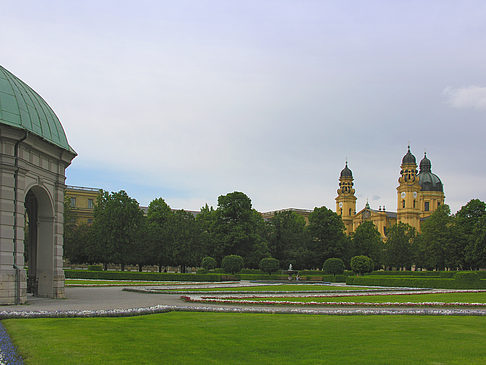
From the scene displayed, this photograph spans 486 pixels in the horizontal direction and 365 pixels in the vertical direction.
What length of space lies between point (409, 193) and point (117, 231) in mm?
110336

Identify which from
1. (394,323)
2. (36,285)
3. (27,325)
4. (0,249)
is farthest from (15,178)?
(394,323)

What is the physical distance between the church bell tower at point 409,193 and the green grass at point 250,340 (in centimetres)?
14839

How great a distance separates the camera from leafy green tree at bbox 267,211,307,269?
8362cm

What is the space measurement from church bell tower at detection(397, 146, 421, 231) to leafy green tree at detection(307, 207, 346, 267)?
80732 millimetres

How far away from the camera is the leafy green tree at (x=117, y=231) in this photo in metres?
73.8

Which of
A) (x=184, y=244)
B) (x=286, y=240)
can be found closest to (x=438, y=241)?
(x=286, y=240)

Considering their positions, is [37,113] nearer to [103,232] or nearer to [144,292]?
[144,292]

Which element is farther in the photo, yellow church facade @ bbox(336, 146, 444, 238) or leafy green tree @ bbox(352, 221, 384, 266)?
yellow church facade @ bbox(336, 146, 444, 238)

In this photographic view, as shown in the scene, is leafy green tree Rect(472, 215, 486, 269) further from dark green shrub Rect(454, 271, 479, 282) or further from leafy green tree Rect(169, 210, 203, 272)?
leafy green tree Rect(169, 210, 203, 272)

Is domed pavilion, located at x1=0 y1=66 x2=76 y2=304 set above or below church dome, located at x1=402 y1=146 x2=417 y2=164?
below

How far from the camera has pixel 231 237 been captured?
77.6 meters

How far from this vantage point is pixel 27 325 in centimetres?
1597

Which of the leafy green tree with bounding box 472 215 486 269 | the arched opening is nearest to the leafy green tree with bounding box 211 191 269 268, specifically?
the leafy green tree with bounding box 472 215 486 269

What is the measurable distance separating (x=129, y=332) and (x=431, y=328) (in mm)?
8685
